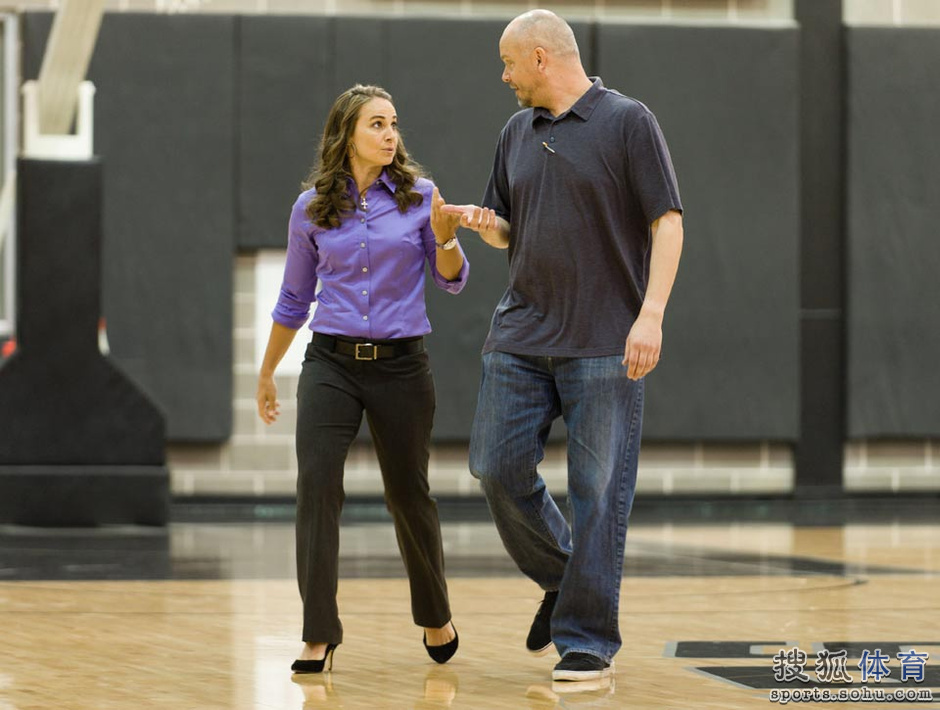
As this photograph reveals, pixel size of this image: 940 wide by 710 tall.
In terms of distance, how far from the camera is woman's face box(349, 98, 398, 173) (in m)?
4.34

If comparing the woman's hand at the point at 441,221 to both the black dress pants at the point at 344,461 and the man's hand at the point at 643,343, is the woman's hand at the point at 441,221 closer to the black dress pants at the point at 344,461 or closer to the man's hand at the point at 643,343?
the black dress pants at the point at 344,461

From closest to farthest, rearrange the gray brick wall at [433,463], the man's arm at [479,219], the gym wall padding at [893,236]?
the man's arm at [479,219]
the gray brick wall at [433,463]
the gym wall padding at [893,236]

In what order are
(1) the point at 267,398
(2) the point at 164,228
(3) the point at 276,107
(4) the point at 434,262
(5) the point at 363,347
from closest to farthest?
1. (5) the point at 363,347
2. (4) the point at 434,262
3. (1) the point at 267,398
4. (2) the point at 164,228
5. (3) the point at 276,107

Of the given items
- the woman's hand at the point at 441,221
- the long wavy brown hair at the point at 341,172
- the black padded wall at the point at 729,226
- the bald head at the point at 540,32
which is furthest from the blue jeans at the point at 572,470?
the black padded wall at the point at 729,226

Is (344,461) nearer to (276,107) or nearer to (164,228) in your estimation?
(164,228)

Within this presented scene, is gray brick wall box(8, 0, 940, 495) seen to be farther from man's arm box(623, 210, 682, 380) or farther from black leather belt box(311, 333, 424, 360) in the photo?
man's arm box(623, 210, 682, 380)

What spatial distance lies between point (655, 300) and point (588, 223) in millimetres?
299

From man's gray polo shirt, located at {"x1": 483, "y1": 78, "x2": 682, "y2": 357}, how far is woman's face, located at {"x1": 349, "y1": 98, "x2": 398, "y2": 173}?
0.41m

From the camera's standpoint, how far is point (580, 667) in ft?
13.1

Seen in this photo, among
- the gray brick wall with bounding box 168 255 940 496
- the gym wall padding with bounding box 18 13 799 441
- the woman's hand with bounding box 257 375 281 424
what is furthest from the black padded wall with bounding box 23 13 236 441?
the woman's hand with bounding box 257 375 281 424

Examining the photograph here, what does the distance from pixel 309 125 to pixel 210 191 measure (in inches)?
35.3

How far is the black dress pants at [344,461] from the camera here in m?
4.20

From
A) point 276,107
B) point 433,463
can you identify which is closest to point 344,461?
point 433,463

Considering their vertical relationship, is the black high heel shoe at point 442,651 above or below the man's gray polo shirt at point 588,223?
below
